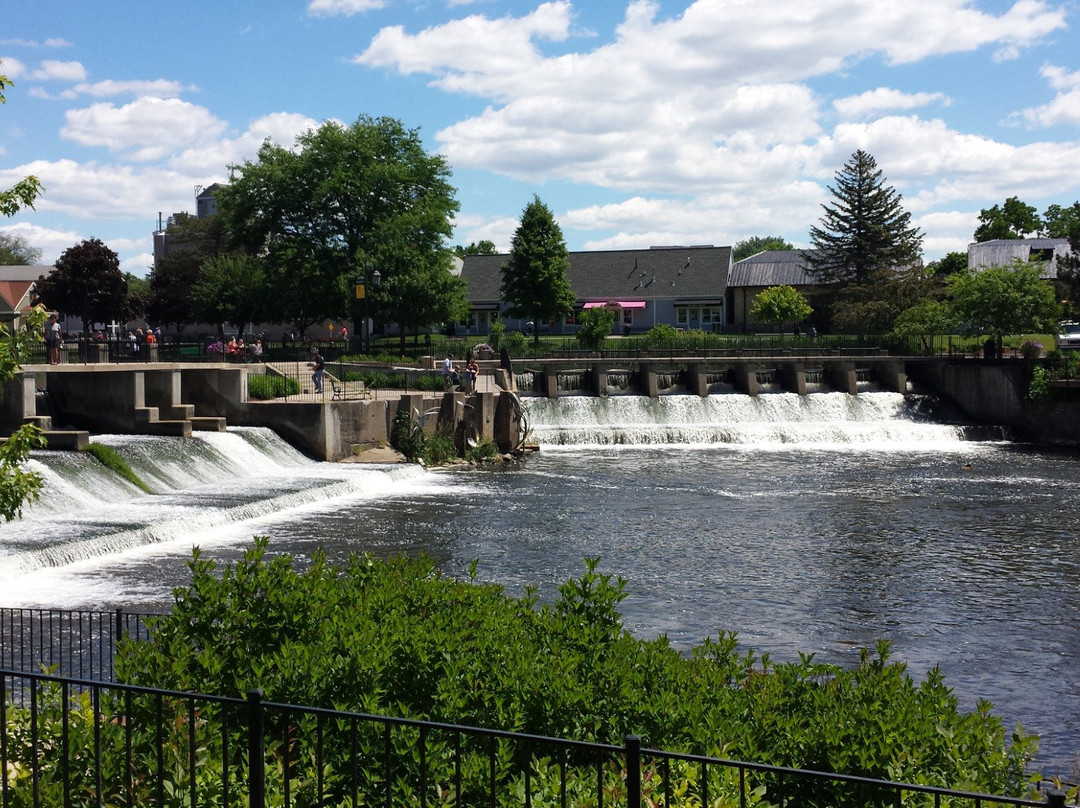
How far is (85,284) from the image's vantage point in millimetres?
79188

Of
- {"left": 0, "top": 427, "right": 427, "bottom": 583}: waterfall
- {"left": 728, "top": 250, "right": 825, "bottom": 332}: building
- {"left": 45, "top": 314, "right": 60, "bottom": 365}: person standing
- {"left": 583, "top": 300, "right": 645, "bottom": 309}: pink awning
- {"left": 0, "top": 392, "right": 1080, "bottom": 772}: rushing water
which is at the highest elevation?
{"left": 728, "top": 250, "right": 825, "bottom": 332}: building

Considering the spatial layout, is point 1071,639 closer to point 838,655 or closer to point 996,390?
point 838,655

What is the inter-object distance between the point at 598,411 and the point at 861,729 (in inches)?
1649

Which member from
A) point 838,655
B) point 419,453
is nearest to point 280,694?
point 838,655

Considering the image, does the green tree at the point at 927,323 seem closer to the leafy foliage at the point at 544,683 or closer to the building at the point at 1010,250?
the building at the point at 1010,250

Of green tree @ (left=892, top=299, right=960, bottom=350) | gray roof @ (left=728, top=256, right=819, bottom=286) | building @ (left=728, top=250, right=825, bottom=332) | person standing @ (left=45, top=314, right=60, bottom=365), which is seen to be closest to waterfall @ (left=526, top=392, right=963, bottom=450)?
green tree @ (left=892, top=299, right=960, bottom=350)

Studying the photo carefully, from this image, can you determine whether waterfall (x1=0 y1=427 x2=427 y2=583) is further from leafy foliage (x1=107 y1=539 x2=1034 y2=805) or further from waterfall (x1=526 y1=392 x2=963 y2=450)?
waterfall (x1=526 y1=392 x2=963 y2=450)

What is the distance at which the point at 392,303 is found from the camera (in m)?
58.6

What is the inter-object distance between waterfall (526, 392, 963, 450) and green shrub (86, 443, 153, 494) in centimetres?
1988

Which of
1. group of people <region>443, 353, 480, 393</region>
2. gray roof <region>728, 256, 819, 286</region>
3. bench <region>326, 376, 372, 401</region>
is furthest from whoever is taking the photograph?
gray roof <region>728, 256, 819, 286</region>

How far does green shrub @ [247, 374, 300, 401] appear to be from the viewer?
123 feet

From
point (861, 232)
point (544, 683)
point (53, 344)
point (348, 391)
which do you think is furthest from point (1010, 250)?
point (544, 683)

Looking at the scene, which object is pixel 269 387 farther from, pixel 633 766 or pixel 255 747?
pixel 633 766

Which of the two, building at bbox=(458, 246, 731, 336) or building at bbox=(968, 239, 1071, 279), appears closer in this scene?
building at bbox=(968, 239, 1071, 279)
